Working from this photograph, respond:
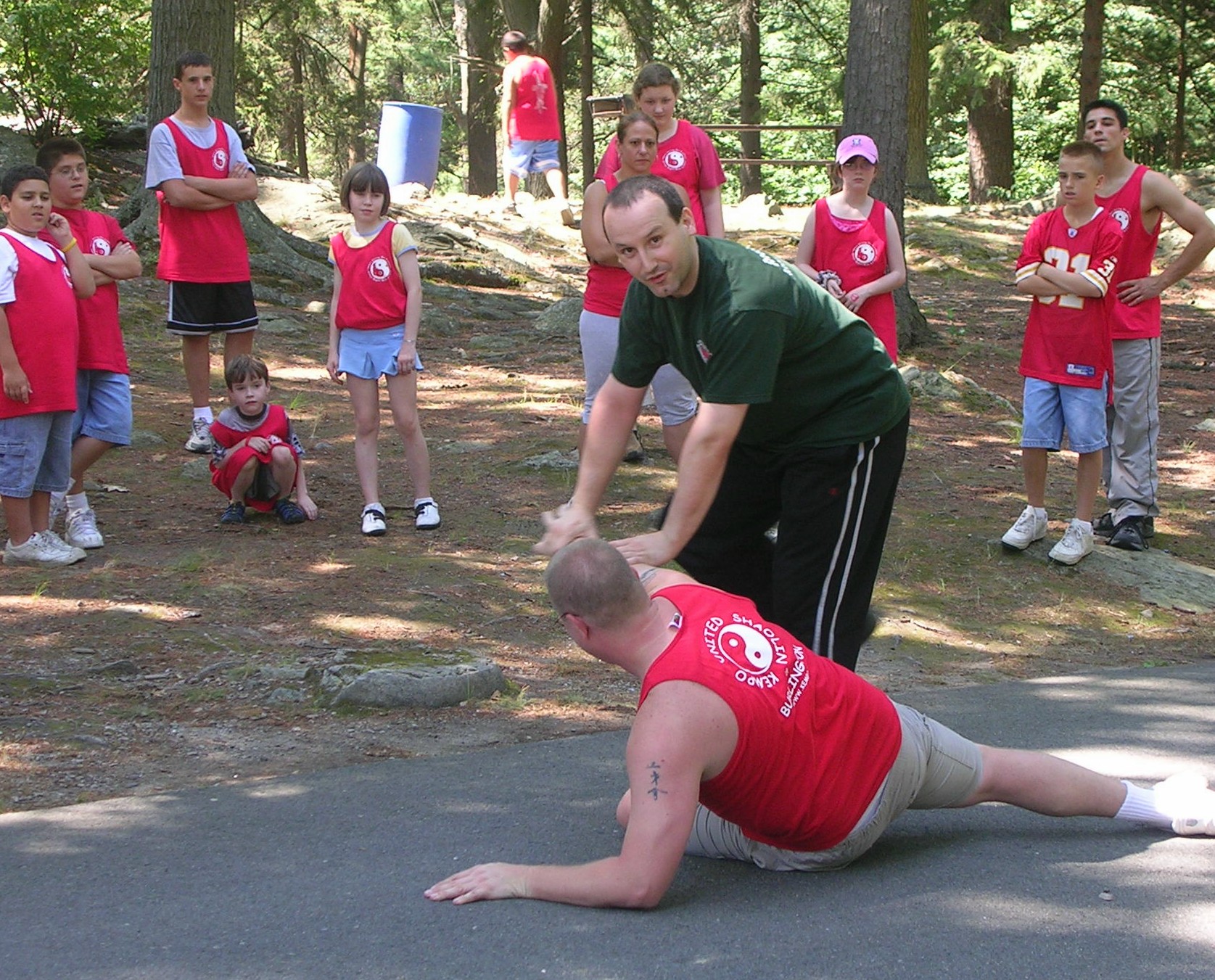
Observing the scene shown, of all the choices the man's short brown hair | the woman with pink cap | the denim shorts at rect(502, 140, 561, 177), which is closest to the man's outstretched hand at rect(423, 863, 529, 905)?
the man's short brown hair

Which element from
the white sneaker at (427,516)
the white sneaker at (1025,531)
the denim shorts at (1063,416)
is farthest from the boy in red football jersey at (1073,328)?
the white sneaker at (427,516)

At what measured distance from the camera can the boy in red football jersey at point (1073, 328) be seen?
21.6 feet

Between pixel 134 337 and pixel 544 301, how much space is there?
13.9 ft

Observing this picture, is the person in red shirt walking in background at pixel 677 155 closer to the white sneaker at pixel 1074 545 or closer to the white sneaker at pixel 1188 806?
the white sneaker at pixel 1074 545

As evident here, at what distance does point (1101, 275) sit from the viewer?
6.58 m

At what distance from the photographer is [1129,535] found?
7.10m

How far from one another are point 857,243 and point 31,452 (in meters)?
4.12

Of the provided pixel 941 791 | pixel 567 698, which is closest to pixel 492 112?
pixel 567 698

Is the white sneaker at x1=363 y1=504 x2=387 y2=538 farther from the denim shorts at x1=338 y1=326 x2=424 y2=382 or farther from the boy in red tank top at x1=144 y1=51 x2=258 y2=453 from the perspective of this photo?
the boy in red tank top at x1=144 y1=51 x2=258 y2=453

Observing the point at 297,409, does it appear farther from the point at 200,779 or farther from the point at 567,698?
the point at 200,779

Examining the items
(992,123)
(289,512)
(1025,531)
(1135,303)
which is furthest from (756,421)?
(992,123)

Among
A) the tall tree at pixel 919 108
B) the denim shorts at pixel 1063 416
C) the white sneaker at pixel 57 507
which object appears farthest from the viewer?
the tall tree at pixel 919 108

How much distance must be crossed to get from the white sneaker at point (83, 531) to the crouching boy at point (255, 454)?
0.65 meters

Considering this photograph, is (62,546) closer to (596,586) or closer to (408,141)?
(596,586)
